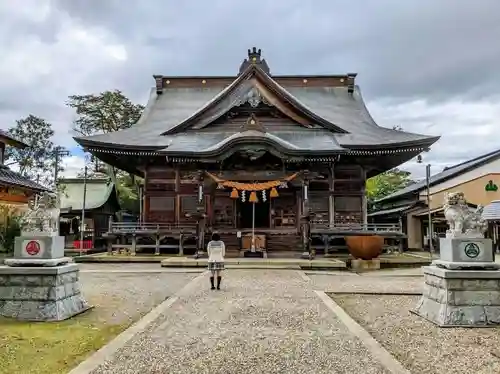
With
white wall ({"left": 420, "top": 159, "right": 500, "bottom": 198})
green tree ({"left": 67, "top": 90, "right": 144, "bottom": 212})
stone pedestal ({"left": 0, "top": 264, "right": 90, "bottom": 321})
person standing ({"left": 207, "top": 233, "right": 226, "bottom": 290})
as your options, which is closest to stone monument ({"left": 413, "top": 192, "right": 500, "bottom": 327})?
person standing ({"left": 207, "top": 233, "right": 226, "bottom": 290})

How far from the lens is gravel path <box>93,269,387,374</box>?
4.62 m

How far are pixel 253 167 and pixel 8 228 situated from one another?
11.1 metres

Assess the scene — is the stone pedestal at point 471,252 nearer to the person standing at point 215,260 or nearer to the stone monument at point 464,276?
the stone monument at point 464,276

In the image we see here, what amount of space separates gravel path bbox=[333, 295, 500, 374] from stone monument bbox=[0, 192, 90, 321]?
4578 mm

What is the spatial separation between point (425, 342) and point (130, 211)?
32.0m

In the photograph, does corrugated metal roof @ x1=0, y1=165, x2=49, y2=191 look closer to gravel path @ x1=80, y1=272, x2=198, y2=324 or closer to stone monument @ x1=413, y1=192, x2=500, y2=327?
gravel path @ x1=80, y1=272, x2=198, y2=324

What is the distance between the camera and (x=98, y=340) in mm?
5691

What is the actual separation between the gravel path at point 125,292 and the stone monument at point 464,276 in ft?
15.2

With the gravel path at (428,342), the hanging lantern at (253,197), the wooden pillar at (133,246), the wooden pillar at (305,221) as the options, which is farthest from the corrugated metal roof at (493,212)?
the gravel path at (428,342)

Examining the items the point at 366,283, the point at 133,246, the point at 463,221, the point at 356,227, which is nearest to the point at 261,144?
the point at 356,227

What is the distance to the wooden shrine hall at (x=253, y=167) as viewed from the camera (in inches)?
742

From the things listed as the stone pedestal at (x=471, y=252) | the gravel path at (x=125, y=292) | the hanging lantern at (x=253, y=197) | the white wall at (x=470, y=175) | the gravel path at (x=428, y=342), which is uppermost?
the white wall at (x=470, y=175)

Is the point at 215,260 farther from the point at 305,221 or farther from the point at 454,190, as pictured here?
the point at 454,190

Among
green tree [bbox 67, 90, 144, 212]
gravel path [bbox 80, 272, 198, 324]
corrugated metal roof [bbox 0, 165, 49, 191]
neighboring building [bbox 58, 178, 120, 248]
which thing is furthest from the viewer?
green tree [bbox 67, 90, 144, 212]
